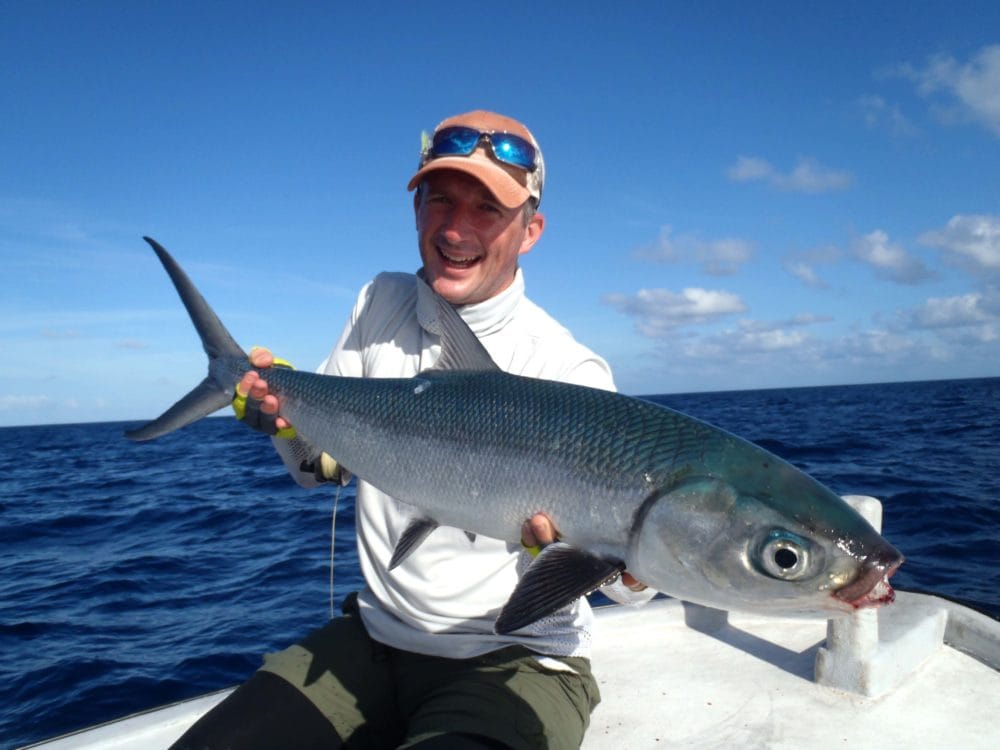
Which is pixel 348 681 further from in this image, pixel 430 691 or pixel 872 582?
pixel 872 582

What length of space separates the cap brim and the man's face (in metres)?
0.09

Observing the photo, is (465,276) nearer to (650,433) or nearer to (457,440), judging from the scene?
(457,440)

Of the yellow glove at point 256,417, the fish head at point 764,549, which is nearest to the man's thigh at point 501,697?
the fish head at point 764,549

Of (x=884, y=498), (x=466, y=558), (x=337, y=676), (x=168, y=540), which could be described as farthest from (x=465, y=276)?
(x=884, y=498)

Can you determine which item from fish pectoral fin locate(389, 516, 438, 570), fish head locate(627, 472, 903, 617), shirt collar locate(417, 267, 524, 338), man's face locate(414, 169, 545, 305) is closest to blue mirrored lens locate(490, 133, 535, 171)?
man's face locate(414, 169, 545, 305)

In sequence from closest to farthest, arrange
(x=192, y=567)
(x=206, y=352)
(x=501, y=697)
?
(x=501, y=697) → (x=206, y=352) → (x=192, y=567)

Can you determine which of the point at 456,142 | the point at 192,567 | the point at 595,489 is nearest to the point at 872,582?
the point at 595,489

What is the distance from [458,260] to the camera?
3.59 m

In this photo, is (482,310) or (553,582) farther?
(482,310)

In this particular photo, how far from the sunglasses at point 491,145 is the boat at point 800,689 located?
102 inches

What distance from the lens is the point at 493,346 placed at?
12.3 ft

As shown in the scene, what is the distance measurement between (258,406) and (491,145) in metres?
1.75

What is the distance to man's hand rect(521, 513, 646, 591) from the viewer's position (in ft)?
8.48

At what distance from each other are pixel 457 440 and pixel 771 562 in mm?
1248
